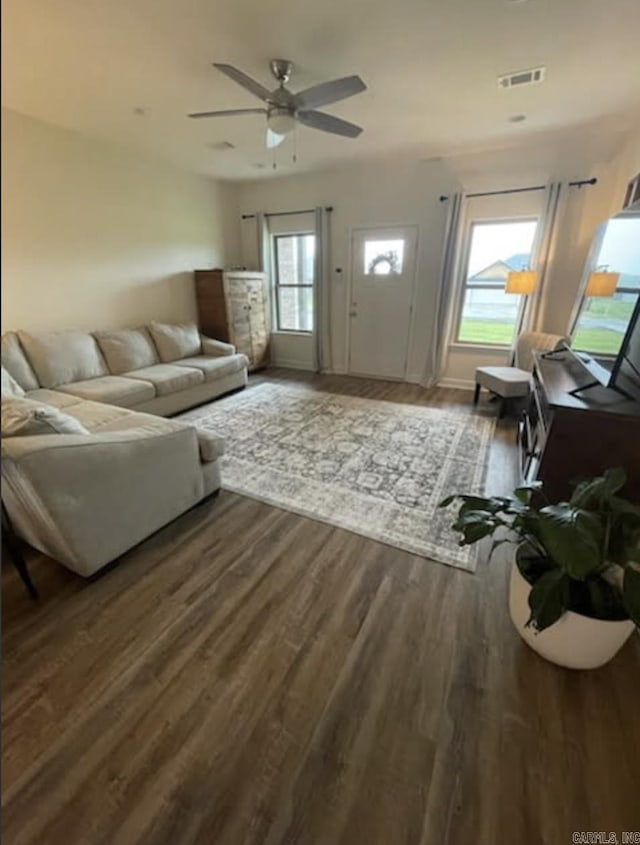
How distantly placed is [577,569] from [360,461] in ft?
6.18

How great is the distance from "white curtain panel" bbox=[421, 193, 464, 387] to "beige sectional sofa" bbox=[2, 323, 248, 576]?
315 cm

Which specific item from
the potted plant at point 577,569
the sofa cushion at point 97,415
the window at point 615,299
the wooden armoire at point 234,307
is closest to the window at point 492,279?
the window at point 615,299

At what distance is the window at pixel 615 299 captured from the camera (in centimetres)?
212

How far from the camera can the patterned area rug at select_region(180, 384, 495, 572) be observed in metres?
2.33

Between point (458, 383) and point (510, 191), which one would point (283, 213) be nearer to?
point (510, 191)

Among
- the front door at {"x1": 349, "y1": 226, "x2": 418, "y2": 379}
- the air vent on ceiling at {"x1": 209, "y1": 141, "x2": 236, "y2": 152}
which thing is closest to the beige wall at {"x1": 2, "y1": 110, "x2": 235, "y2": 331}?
the air vent on ceiling at {"x1": 209, "y1": 141, "x2": 236, "y2": 152}

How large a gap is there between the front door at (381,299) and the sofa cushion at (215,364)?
1.69 m

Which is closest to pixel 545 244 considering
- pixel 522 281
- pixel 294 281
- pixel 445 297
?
pixel 522 281

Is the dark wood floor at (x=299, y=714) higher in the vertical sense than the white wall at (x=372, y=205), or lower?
lower

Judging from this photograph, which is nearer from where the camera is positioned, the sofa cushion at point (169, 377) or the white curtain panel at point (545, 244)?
the sofa cushion at point (169, 377)

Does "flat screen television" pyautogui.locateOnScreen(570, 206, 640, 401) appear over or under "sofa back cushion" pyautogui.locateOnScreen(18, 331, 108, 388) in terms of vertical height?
over

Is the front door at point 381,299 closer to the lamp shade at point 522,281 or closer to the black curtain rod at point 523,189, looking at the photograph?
the black curtain rod at point 523,189

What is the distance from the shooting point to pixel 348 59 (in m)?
2.43

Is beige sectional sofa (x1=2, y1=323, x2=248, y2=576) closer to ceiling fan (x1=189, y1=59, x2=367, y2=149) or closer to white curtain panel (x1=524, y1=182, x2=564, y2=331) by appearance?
ceiling fan (x1=189, y1=59, x2=367, y2=149)
